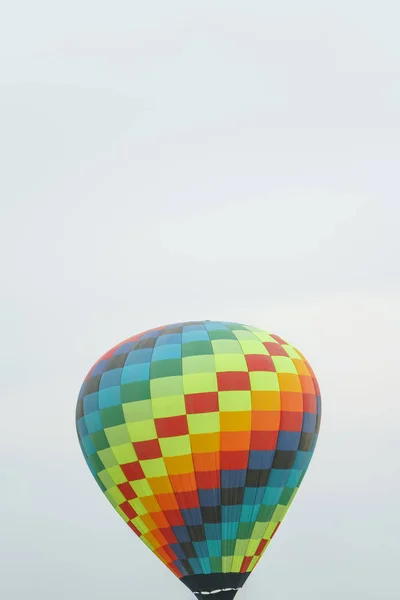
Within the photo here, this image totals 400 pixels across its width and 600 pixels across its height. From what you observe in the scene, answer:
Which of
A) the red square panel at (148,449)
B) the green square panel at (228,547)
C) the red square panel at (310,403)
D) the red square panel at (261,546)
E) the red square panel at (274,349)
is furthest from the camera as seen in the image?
the red square panel at (274,349)

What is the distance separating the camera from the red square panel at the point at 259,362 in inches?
1586

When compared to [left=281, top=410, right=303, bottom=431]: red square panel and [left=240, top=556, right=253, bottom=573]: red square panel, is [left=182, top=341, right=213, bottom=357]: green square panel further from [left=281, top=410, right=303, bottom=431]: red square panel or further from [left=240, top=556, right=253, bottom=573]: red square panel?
[left=240, top=556, right=253, bottom=573]: red square panel

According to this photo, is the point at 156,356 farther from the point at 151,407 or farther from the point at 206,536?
the point at 206,536

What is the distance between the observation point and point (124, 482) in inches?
1594

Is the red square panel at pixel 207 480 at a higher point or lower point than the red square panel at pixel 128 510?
higher

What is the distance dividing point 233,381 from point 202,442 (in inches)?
58.8

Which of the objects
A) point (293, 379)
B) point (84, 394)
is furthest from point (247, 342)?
point (84, 394)

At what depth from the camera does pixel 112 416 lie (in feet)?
132

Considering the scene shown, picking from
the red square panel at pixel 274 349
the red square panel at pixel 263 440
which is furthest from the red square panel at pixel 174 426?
the red square panel at pixel 274 349

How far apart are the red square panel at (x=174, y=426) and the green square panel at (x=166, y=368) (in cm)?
98

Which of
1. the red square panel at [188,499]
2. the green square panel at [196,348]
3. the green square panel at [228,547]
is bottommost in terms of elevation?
the green square panel at [228,547]

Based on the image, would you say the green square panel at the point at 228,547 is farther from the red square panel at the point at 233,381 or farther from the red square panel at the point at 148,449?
the red square panel at the point at 233,381

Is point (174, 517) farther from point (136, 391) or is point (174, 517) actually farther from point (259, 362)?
point (259, 362)

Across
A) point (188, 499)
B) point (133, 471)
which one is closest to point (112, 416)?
point (133, 471)
